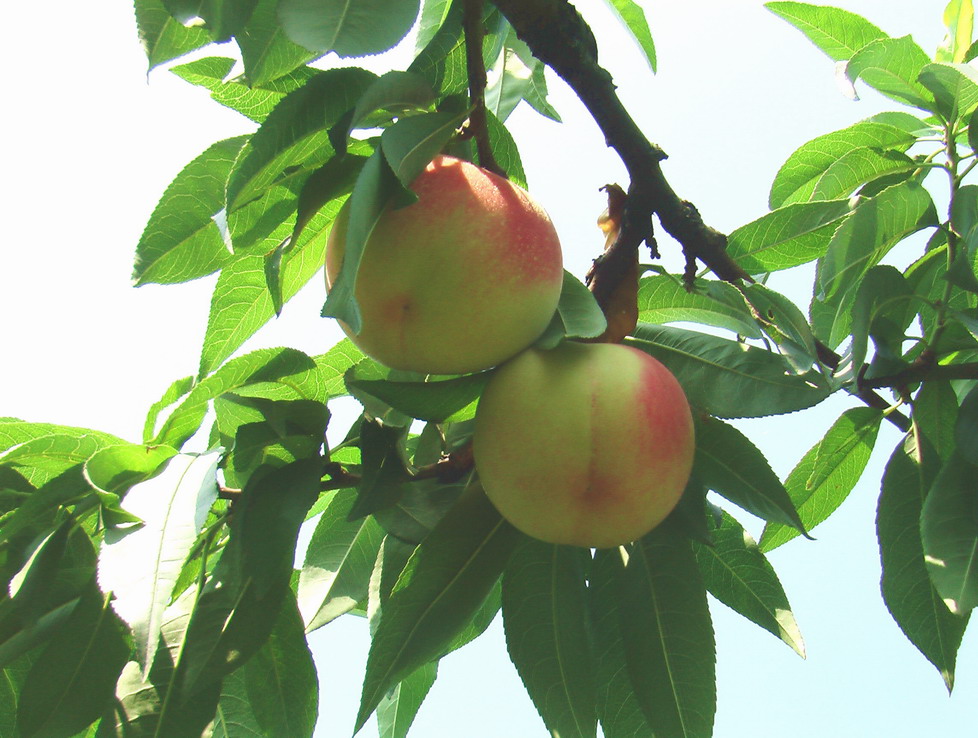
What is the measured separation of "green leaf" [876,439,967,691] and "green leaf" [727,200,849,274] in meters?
0.31

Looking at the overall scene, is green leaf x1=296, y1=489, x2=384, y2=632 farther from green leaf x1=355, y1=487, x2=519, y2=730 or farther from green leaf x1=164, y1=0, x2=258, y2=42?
green leaf x1=164, y1=0, x2=258, y2=42

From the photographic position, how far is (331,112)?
109 cm

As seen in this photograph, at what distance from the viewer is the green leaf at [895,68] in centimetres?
144

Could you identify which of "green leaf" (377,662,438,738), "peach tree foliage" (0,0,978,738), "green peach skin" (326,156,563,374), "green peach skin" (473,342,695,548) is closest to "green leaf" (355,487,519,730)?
"peach tree foliage" (0,0,978,738)

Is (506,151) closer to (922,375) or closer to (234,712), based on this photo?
(922,375)

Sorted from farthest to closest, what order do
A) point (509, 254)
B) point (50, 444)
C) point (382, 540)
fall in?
point (382, 540) < point (50, 444) < point (509, 254)

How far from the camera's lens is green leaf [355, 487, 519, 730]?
1.09 metres

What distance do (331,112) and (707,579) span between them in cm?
77

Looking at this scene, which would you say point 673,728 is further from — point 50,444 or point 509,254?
point 50,444

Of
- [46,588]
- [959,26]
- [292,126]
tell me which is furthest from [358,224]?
[959,26]

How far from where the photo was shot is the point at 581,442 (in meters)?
1.01

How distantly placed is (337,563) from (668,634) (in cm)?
45

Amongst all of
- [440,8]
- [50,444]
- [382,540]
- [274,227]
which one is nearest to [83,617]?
[50,444]

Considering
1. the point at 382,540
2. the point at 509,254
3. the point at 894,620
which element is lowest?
the point at 894,620
